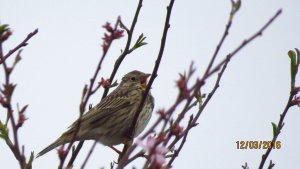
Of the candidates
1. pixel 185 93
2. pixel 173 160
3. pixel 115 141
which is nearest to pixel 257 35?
pixel 185 93

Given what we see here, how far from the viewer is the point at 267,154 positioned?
3.43 m

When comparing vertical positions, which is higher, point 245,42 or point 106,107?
point 106,107

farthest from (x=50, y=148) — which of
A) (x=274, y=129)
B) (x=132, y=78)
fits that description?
(x=132, y=78)

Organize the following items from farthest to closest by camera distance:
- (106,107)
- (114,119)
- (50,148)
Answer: (106,107) → (114,119) → (50,148)

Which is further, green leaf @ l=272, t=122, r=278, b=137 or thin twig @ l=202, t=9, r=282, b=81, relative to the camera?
green leaf @ l=272, t=122, r=278, b=137

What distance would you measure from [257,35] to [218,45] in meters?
0.22

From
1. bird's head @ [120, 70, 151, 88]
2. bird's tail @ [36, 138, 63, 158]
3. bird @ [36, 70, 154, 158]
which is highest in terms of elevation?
bird's head @ [120, 70, 151, 88]

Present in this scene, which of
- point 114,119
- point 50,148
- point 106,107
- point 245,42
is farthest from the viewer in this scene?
point 106,107

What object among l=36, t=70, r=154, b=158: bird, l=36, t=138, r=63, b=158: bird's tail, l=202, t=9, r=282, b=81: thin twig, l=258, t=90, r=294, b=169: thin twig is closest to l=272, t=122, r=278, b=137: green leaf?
l=258, t=90, r=294, b=169: thin twig

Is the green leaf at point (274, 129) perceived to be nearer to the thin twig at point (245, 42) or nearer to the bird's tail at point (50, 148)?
the thin twig at point (245, 42)

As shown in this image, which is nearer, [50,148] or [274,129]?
[274,129]

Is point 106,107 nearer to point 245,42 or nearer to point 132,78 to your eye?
point 132,78

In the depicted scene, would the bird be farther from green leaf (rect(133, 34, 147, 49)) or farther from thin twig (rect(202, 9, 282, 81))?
thin twig (rect(202, 9, 282, 81))

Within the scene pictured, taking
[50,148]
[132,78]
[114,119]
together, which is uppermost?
[132,78]
